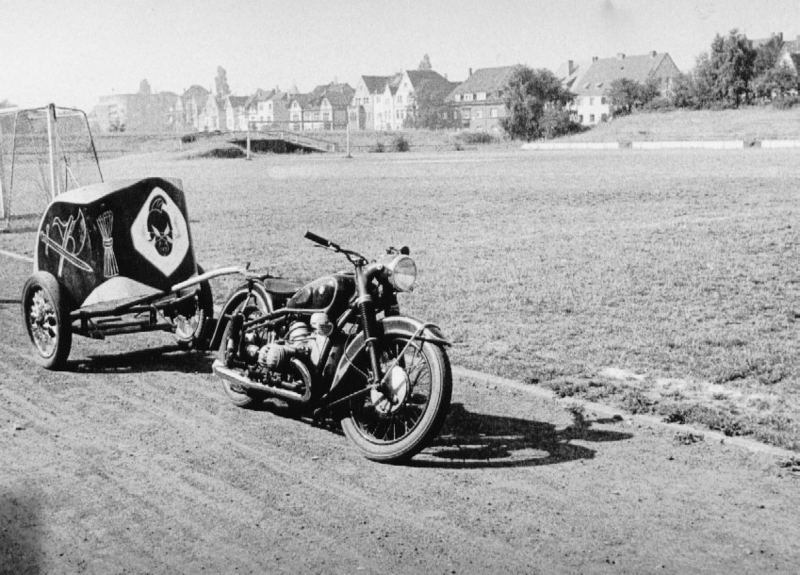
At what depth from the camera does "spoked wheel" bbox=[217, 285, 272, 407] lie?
628 cm

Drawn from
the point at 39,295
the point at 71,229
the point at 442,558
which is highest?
the point at 71,229

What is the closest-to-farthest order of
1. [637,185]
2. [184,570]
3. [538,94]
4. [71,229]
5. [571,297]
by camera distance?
[184,570] < [71,229] < [571,297] < [637,185] < [538,94]

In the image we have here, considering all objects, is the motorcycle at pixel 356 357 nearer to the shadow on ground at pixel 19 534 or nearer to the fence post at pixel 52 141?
the shadow on ground at pixel 19 534

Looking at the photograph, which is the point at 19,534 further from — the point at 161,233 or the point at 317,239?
the point at 161,233

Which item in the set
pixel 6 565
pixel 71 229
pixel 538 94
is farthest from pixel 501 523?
pixel 538 94

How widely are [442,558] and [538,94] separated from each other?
305ft

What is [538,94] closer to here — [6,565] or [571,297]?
[571,297]

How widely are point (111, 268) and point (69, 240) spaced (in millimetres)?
451

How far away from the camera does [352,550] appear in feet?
13.6

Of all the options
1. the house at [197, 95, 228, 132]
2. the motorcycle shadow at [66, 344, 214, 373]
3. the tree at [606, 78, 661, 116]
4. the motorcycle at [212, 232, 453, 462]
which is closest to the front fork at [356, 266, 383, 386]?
the motorcycle at [212, 232, 453, 462]

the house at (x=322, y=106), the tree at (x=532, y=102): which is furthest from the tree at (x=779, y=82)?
the house at (x=322, y=106)

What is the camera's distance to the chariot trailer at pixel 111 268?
7.51 meters

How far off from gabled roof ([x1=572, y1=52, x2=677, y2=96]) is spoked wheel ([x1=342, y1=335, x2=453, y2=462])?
125079mm

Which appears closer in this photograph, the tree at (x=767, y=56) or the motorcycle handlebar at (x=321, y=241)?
the motorcycle handlebar at (x=321, y=241)
